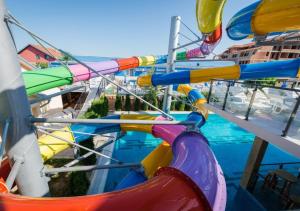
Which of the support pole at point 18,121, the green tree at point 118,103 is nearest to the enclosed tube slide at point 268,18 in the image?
the support pole at point 18,121

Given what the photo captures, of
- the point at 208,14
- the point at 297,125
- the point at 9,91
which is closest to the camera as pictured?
the point at 9,91

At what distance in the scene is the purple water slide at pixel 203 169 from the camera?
161 cm

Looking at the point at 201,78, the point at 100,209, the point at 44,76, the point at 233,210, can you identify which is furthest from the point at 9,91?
the point at 233,210

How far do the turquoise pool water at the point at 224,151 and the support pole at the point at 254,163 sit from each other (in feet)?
2.22

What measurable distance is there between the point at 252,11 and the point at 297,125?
268 cm

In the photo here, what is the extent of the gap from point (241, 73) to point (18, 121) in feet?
18.6

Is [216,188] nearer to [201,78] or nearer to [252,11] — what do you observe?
[252,11]

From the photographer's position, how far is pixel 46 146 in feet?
14.4

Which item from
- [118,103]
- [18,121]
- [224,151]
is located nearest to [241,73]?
[224,151]

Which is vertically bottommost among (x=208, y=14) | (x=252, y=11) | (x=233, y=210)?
(x=233, y=210)

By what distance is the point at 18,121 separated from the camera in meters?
1.93

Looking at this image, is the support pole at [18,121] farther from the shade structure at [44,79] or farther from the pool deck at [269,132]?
the pool deck at [269,132]

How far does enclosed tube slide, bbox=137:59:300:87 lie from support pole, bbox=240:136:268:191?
2008 mm

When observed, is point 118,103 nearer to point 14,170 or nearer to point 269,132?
point 269,132
